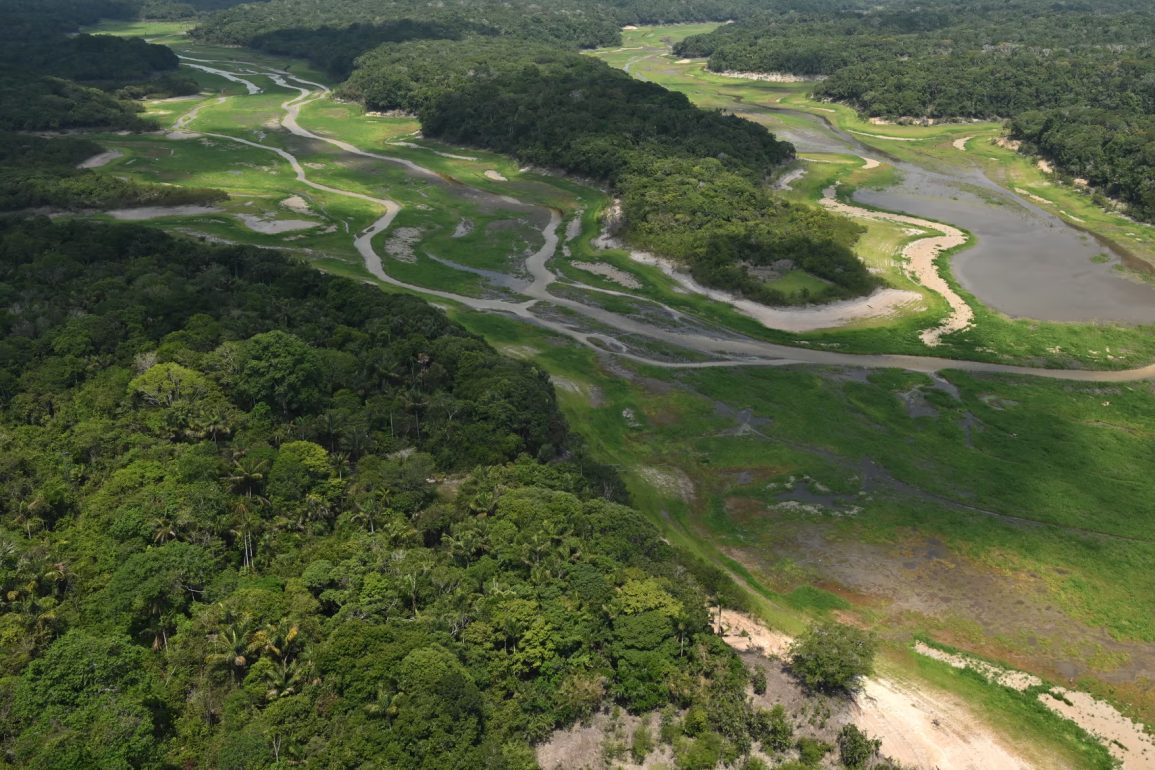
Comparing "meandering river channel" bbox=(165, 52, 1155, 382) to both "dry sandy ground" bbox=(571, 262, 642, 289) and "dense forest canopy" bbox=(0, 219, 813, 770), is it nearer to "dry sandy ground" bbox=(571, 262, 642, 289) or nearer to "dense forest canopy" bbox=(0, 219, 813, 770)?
"dry sandy ground" bbox=(571, 262, 642, 289)

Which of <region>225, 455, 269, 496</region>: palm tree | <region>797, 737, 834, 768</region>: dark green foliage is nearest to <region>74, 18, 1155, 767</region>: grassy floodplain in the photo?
<region>797, 737, 834, 768</region>: dark green foliage

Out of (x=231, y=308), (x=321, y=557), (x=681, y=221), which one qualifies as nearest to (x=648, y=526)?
(x=321, y=557)

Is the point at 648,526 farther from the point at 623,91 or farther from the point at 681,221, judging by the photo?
the point at 623,91

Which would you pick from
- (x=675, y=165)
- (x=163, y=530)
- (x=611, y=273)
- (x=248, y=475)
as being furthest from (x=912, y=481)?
(x=675, y=165)

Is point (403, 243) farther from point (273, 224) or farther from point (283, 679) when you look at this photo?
point (283, 679)

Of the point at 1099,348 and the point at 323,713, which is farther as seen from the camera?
the point at 1099,348

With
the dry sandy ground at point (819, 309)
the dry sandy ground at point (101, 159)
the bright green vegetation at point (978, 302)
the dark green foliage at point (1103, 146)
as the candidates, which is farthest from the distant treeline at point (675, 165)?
the dry sandy ground at point (101, 159)
